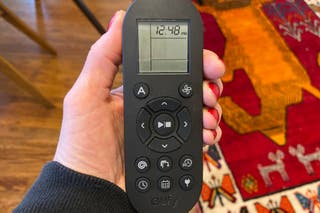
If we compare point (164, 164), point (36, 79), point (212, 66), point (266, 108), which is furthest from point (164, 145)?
point (36, 79)

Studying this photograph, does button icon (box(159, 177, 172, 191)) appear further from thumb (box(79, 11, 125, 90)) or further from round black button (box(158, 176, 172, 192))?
thumb (box(79, 11, 125, 90))

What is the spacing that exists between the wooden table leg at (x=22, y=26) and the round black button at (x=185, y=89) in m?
0.82

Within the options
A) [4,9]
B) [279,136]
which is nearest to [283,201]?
[279,136]

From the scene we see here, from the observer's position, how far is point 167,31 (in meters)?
0.47

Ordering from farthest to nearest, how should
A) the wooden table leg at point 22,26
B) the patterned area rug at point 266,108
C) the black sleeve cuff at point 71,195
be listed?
the wooden table leg at point 22,26 → the patterned area rug at point 266,108 → the black sleeve cuff at point 71,195

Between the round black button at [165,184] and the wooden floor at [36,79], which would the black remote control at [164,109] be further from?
the wooden floor at [36,79]

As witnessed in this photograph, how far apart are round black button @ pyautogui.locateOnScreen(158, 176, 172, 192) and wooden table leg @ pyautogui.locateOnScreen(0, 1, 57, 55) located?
0.86m

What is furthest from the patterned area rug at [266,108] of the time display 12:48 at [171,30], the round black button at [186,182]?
the time display 12:48 at [171,30]

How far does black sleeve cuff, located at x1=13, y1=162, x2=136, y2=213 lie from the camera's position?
44 centimetres

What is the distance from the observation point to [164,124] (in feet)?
1.58

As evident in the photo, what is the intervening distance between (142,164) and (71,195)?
0.36ft

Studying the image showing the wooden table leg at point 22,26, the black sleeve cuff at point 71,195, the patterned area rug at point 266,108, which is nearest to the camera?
the black sleeve cuff at point 71,195

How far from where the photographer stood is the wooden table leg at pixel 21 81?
94cm

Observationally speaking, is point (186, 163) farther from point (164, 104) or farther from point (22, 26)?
point (22, 26)
